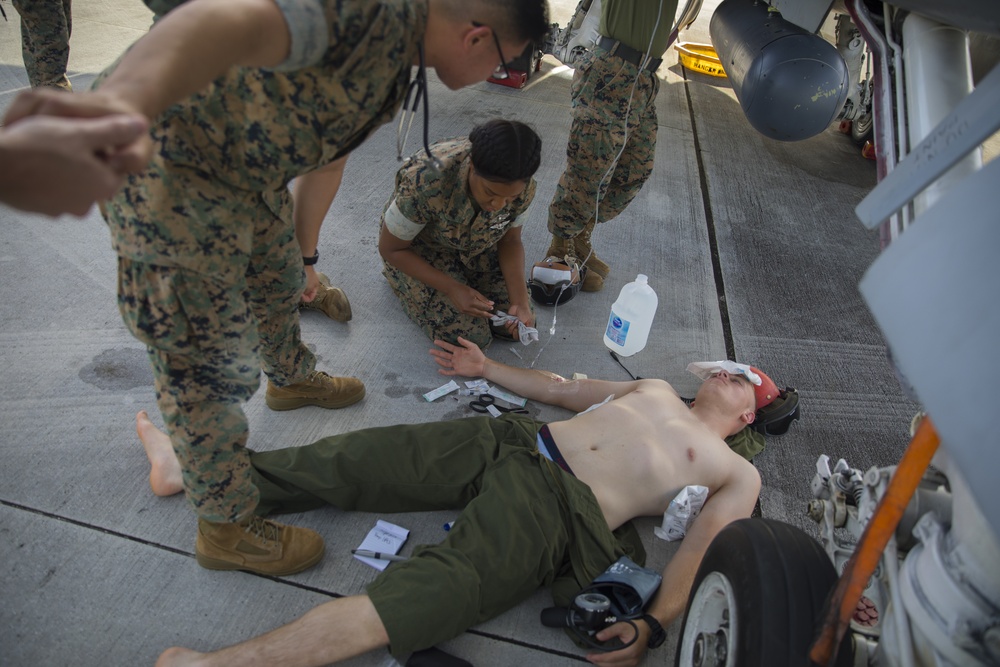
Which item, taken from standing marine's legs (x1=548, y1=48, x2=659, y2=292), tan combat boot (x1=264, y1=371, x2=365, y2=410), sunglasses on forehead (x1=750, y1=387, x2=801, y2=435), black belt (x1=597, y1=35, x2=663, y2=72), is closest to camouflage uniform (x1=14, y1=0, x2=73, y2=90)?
tan combat boot (x1=264, y1=371, x2=365, y2=410)

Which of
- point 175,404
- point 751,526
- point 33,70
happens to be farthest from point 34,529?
point 33,70

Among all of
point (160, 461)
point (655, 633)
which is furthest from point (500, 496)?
point (160, 461)

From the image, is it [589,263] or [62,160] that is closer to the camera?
[62,160]

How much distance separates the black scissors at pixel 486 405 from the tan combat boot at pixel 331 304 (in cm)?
75

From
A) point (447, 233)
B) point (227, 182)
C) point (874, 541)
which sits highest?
point (227, 182)

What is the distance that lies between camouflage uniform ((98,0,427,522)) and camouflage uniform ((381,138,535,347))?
1027 millimetres

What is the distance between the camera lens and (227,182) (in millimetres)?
1453

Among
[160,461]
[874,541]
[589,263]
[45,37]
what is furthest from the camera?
[45,37]

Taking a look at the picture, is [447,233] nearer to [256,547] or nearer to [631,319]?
[631,319]

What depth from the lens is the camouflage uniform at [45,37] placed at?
12.2ft

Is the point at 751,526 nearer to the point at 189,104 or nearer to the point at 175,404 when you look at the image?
the point at 175,404

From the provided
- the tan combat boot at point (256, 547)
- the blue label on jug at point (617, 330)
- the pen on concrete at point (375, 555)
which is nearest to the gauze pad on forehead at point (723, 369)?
the blue label on jug at point (617, 330)

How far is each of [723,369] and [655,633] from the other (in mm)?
Answer: 1181

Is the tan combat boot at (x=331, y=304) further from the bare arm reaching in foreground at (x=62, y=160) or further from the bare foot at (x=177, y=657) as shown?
the bare arm reaching in foreground at (x=62, y=160)
